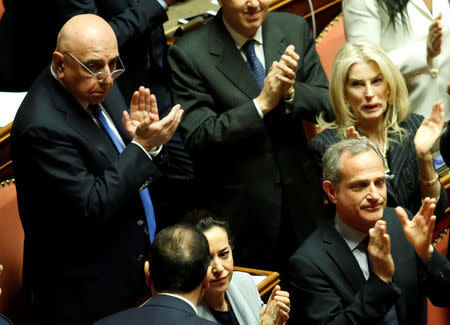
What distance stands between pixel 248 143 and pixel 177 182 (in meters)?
0.57

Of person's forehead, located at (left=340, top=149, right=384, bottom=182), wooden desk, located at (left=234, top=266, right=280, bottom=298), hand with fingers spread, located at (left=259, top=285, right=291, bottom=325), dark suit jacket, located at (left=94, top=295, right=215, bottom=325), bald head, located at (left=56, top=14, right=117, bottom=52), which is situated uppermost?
bald head, located at (left=56, top=14, right=117, bottom=52)

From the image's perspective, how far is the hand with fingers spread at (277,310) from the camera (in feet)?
6.54

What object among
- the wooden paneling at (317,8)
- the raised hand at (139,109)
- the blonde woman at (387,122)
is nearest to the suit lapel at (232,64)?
the blonde woman at (387,122)

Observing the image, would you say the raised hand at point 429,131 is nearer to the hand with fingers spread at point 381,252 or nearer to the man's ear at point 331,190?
the man's ear at point 331,190

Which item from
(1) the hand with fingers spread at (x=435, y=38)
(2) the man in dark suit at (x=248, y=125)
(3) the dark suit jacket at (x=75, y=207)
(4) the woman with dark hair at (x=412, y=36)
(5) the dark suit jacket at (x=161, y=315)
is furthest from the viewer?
(4) the woman with dark hair at (x=412, y=36)

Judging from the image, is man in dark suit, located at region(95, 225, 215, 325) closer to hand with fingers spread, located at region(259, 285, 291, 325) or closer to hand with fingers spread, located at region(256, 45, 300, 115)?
hand with fingers spread, located at region(259, 285, 291, 325)

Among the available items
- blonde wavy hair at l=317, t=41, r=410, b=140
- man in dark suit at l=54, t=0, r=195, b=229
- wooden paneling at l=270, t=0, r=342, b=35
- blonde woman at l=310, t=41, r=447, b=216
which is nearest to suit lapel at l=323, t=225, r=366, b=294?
blonde woman at l=310, t=41, r=447, b=216

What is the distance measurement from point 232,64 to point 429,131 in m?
0.57

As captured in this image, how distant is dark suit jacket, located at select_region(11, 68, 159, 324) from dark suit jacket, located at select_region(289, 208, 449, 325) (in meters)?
0.42

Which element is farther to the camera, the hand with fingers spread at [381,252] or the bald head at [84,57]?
the bald head at [84,57]

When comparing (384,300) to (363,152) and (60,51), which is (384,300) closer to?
(363,152)

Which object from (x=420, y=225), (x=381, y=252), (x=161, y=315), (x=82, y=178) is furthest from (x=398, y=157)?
(x=161, y=315)

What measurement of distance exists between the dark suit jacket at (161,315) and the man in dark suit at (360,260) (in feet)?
1.49

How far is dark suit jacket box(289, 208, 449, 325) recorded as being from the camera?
83.0 inches
